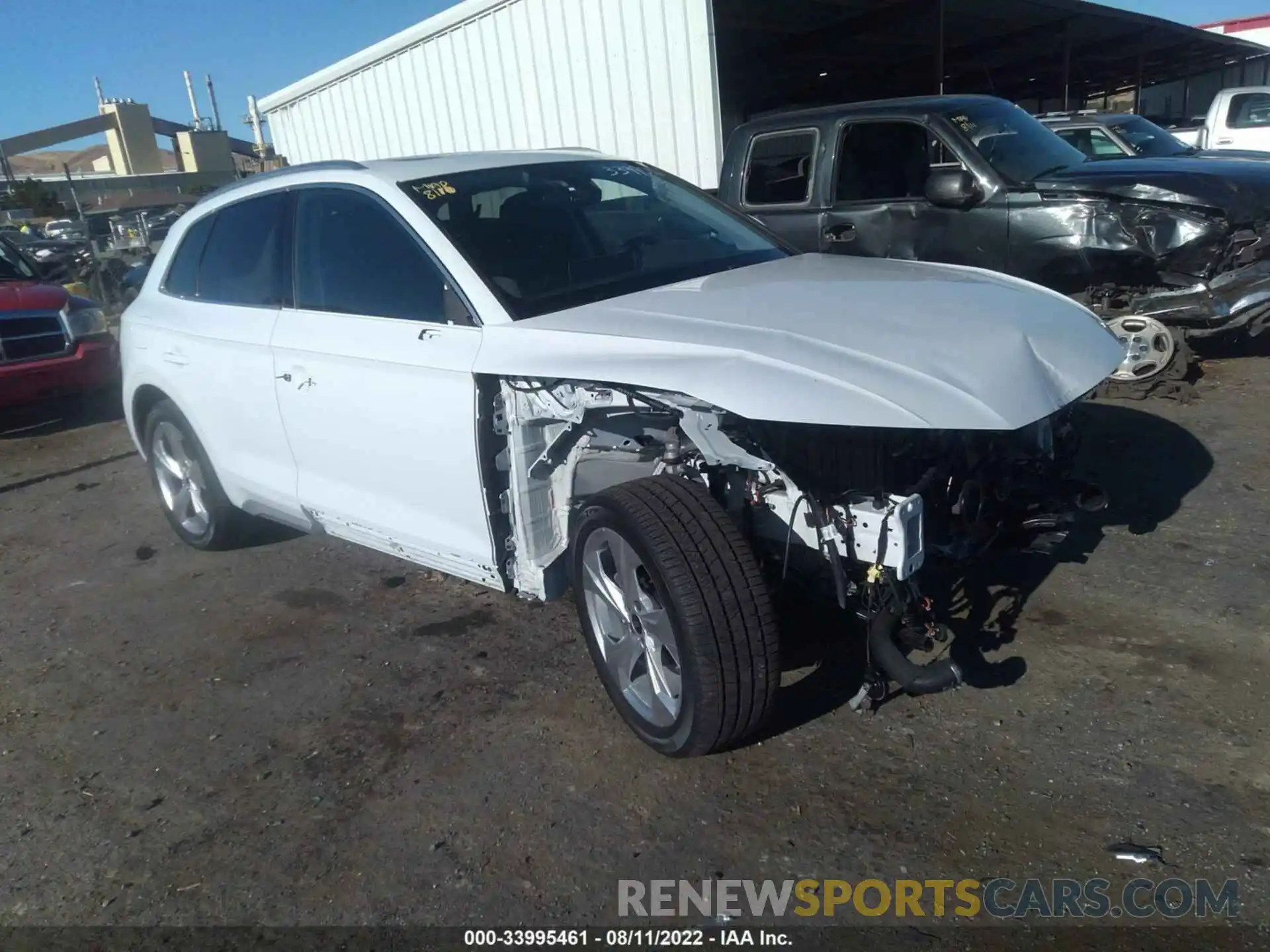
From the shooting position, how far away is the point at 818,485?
9.37 ft

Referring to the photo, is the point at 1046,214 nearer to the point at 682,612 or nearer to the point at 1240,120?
the point at 682,612

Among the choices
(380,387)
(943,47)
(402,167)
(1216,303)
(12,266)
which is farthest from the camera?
(943,47)

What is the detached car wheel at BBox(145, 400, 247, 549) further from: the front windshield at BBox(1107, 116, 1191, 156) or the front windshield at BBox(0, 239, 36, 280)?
the front windshield at BBox(1107, 116, 1191, 156)

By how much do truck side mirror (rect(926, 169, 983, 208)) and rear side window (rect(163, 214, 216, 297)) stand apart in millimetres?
4172

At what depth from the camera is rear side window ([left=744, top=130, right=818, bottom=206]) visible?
280 inches

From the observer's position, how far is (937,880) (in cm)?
249

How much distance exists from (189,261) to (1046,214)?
4952 millimetres

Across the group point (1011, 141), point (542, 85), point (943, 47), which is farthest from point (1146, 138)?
point (943, 47)

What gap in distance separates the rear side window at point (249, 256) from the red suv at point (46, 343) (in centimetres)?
484

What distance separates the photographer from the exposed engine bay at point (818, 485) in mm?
2797

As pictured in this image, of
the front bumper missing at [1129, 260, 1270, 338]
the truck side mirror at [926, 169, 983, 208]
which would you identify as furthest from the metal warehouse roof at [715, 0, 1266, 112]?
the front bumper missing at [1129, 260, 1270, 338]

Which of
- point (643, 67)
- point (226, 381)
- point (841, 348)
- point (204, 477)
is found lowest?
point (204, 477)

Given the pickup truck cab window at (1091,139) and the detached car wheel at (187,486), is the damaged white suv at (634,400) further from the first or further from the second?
the pickup truck cab window at (1091,139)

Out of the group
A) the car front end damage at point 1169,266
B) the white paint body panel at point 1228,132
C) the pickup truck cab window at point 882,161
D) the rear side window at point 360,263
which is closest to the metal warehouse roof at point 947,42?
the white paint body panel at point 1228,132
